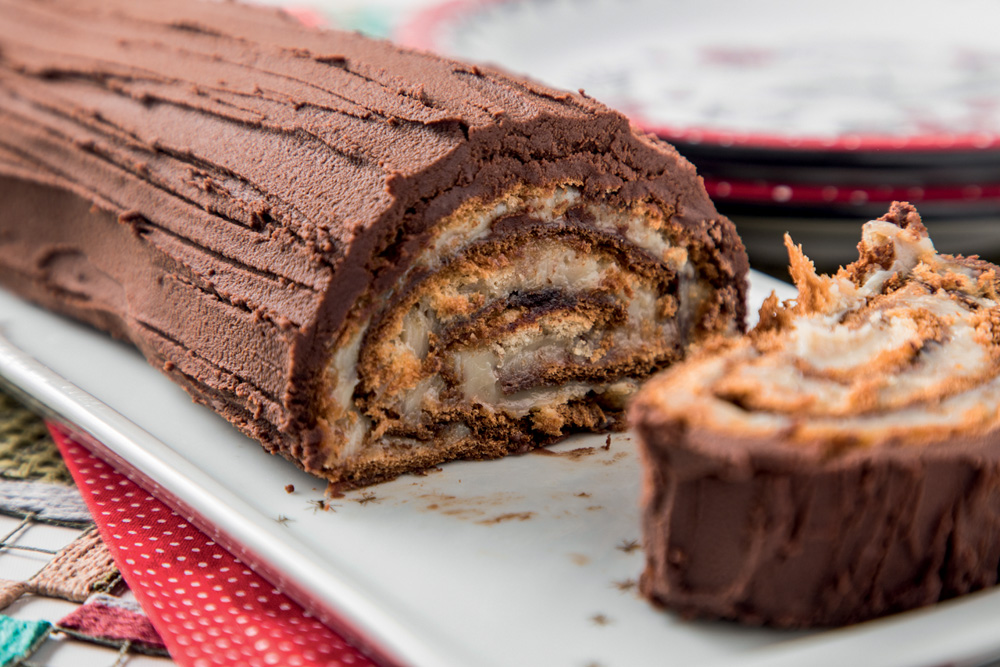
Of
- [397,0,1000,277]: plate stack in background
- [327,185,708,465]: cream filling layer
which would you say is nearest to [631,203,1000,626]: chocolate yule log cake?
[327,185,708,465]: cream filling layer

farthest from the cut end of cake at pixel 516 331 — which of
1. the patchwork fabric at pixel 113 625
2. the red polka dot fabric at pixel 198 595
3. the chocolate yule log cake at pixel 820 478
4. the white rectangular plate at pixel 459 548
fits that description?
the chocolate yule log cake at pixel 820 478

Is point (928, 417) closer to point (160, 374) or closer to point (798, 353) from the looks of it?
point (798, 353)

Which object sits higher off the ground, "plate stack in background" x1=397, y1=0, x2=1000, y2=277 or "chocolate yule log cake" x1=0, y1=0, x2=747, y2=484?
"plate stack in background" x1=397, y1=0, x2=1000, y2=277

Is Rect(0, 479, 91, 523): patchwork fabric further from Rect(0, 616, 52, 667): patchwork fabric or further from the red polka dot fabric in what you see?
Rect(0, 616, 52, 667): patchwork fabric

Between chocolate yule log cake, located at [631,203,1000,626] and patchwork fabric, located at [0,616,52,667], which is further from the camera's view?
patchwork fabric, located at [0,616,52,667]

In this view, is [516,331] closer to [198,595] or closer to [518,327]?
[518,327]

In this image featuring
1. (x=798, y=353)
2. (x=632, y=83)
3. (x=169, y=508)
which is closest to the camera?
(x=798, y=353)

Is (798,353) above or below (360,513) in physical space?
above

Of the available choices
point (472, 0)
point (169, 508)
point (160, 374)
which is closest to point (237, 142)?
point (160, 374)
